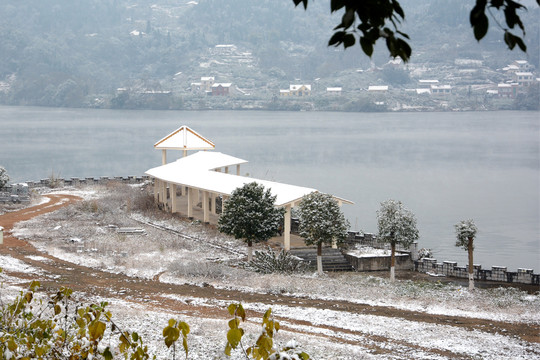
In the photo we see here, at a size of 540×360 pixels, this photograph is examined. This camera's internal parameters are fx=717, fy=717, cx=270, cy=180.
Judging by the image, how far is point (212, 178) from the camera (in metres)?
31.0

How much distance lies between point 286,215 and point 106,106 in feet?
553

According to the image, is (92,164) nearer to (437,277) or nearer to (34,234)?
(34,234)

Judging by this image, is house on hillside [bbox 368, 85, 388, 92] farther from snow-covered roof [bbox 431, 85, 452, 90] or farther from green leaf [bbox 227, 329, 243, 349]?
green leaf [bbox 227, 329, 243, 349]

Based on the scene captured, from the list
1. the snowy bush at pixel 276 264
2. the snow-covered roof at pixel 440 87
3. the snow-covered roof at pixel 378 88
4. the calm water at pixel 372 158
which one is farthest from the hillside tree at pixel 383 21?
the snow-covered roof at pixel 440 87

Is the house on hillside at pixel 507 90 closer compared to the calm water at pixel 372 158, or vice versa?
the calm water at pixel 372 158

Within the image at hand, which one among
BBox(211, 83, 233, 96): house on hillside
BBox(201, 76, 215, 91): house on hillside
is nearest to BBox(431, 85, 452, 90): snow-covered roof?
BBox(211, 83, 233, 96): house on hillside

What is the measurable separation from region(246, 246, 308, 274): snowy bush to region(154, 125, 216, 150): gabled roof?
1689cm

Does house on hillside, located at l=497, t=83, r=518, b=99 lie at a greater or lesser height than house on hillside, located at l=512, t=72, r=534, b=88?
lesser

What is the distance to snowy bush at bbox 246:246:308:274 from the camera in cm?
2228

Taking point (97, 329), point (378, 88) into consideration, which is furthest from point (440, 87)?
point (97, 329)

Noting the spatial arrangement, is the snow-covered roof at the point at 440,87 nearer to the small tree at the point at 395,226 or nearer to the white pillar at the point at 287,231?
the white pillar at the point at 287,231

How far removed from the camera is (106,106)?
187m

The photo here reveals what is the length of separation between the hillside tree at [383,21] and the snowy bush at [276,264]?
1857 cm

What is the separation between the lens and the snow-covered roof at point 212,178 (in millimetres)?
26336
